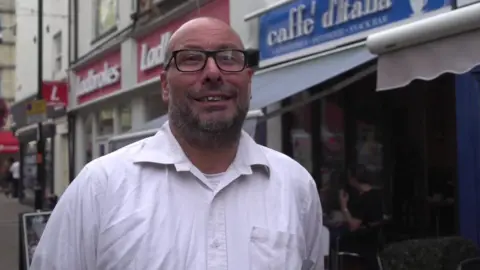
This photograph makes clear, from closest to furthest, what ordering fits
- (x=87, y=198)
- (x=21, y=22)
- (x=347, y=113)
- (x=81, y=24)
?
(x=87, y=198) < (x=347, y=113) < (x=81, y=24) < (x=21, y=22)

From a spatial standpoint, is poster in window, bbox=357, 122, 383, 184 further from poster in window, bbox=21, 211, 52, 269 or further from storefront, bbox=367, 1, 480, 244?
poster in window, bbox=21, 211, 52, 269

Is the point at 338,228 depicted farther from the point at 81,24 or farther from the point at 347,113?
the point at 81,24

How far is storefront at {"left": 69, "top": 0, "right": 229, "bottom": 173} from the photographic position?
43.8ft

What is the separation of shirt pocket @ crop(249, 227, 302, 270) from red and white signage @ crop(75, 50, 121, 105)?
14.5m

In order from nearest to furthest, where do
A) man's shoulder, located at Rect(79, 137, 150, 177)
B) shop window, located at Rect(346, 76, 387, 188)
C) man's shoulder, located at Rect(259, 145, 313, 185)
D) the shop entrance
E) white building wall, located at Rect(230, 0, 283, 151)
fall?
man's shoulder, located at Rect(79, 137, 150, 177), man's shoulder, located at Rect(259, 145, 313, 185), the shop entrance, shop window, located at Rect(346, 76, 387, 188), white building wall, located at Rect(230, 0, 283, 151)

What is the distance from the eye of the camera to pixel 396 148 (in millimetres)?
7648

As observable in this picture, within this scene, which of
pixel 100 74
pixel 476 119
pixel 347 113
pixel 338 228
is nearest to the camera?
pixel 476 119

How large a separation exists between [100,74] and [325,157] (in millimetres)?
9763

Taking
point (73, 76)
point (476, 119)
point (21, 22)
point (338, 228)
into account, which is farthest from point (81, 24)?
point (476, 119)

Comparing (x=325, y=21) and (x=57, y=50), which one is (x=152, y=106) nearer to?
(x=325, y=21)

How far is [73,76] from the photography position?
2003cm

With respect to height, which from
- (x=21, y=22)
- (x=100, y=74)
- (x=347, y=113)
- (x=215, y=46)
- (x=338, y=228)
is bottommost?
(x=338, y=228)

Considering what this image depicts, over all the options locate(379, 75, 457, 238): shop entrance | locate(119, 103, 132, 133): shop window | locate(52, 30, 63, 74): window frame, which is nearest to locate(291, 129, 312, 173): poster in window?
locate(379, 75, 457, 238): shop entrance

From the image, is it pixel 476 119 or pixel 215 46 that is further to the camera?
pixel 476 119
